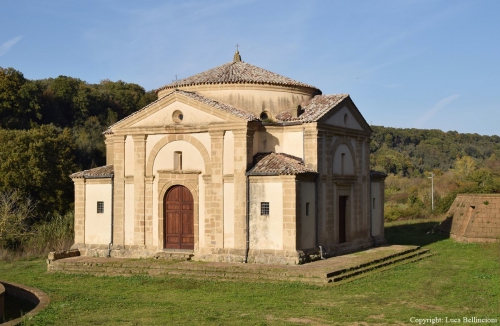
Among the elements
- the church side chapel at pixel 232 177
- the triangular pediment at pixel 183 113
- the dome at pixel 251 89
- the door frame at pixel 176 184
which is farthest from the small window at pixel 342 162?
the door frame at pixel 176 184

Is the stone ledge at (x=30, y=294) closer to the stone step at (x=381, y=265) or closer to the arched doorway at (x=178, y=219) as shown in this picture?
the arched doorway at (x=178, y=219)

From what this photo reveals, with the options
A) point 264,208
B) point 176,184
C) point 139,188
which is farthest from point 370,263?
point 139,188

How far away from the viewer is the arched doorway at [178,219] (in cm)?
2230

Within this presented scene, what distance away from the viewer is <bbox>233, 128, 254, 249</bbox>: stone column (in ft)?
68.7

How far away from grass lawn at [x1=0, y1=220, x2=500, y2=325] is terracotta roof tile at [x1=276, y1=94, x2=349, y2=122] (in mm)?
6228

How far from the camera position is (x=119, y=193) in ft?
76.3

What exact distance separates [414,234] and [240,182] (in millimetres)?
15775

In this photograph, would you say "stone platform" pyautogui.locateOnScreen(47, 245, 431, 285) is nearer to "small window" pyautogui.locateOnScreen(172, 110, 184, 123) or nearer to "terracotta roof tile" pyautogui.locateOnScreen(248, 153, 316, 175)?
"terracotta roof tile" pyautogui.locateOnScreen(248, 153, 316, 175)

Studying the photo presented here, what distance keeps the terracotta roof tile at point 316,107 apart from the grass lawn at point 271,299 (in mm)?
6228

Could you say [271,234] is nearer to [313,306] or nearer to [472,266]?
[313,306]

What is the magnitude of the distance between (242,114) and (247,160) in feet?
5.66

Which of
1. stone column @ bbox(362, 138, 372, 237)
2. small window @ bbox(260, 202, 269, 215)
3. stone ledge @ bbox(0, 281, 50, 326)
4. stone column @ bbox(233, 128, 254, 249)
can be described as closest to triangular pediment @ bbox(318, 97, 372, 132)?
stone column @ bbox(362, 138, 372, 237)

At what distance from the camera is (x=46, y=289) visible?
58.5ft

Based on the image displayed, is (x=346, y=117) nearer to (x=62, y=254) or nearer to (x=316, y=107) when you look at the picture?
(x=316, y=107)
